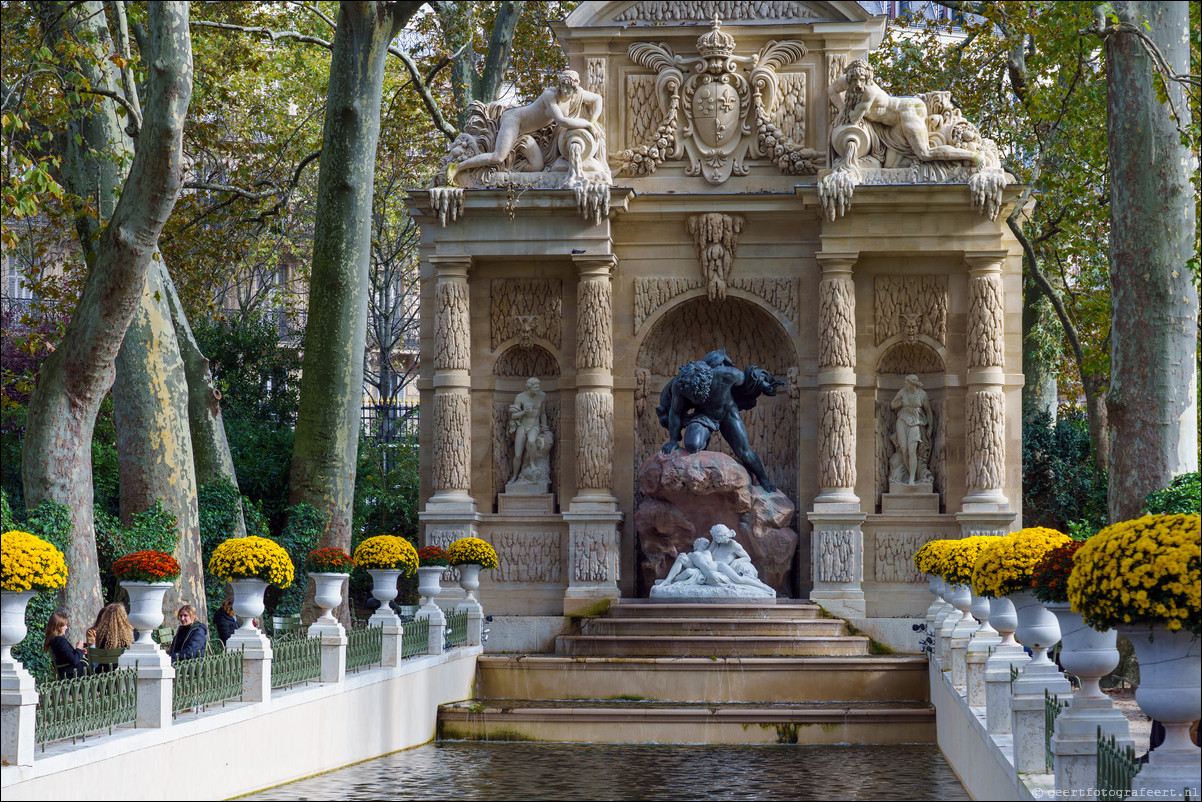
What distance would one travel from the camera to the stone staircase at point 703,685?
1644 centimetres

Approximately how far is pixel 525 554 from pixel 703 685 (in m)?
4.85

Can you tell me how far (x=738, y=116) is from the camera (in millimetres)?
22172

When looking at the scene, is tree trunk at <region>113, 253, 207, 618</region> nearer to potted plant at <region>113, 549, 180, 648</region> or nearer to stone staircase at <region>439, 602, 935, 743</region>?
stone staircase at <region>439, 602, 935, 743</region>

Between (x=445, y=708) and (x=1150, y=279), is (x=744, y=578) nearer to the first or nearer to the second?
(x=445, y=708)

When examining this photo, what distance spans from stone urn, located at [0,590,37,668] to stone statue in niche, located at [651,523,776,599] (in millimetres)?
11377

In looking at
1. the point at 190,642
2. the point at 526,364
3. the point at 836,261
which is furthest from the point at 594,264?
the point at 190,642

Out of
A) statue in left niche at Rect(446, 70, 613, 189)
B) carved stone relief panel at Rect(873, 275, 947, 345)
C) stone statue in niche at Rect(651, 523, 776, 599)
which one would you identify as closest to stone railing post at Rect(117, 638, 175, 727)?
stone statue in niche at Rect(651, 523, 776, 599)

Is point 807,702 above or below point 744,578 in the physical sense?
below

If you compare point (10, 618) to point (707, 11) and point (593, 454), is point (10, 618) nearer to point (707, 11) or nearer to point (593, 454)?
point (593, 454)

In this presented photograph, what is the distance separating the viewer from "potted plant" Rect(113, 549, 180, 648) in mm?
10938

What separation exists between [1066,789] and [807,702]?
9.60 m

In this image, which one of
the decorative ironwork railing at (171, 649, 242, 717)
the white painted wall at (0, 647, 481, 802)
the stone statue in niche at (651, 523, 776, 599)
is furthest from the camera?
the stone statue in niche at (651, 523, 776, 599)

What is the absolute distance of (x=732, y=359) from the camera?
23.1 metres

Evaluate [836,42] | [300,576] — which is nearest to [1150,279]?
[836,42]
